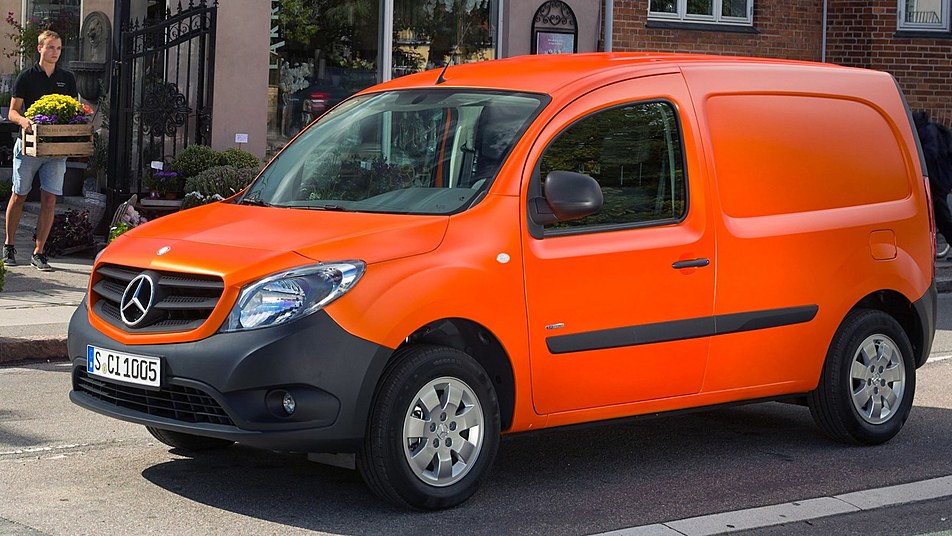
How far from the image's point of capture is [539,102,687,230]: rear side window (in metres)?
6.46

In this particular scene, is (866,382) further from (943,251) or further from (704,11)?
(704,11)

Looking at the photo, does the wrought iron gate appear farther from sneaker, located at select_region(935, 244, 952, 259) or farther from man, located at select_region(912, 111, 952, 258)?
sneaker, located at select_region(935, 244, 952, 259)

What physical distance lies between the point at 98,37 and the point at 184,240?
12882mm

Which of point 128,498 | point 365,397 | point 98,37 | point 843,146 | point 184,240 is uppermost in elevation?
point 98,37

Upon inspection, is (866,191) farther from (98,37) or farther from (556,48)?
(98,37)

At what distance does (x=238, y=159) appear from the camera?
14305 mm

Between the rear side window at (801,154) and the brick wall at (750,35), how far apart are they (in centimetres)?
1070

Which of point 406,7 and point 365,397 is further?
point 406,7

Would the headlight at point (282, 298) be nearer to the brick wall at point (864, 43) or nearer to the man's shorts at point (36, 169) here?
the man's shorts at point (36, 169)

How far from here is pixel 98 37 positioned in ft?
59.5

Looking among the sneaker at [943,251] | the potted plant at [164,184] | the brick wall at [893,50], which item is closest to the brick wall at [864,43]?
the brick wall at [893,50]

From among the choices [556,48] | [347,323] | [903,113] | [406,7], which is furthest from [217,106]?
[347,323]

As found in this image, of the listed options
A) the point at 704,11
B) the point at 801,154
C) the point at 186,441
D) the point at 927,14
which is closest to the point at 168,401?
the point at 186,441

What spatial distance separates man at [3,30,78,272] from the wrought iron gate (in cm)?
89
